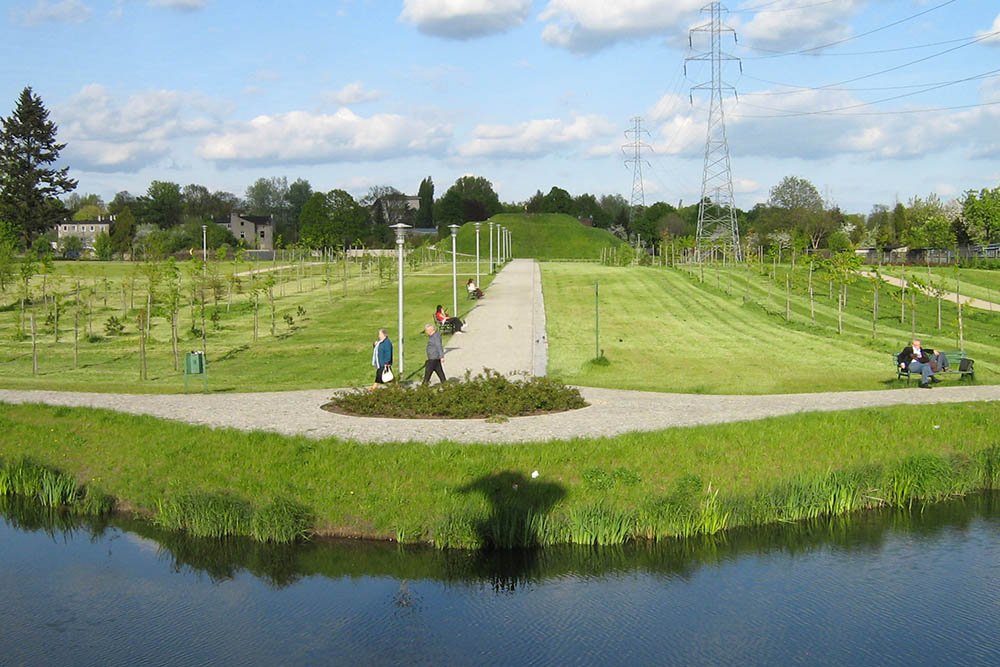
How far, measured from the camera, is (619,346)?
34406mm

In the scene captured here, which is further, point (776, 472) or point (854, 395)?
point (854, 395)

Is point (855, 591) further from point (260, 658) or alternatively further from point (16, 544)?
point (16, 544)

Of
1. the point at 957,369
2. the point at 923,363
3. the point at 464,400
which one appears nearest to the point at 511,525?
the point at 464,400

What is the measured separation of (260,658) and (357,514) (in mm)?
4170

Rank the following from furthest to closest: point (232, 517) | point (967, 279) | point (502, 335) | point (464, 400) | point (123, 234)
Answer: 1. point (123, 234)
2. point (967, 279)
3. point (502, 335)
4. point (464, 400)
5. point (232, 517)

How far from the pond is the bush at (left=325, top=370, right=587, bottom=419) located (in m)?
5.12

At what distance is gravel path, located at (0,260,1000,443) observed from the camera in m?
17.5

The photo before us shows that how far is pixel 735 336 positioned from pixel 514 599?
2663cm

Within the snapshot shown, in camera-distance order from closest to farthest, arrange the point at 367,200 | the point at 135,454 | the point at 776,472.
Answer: the point at 776,472
the point at 135,454
the point at 367,200

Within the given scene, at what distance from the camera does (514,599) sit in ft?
41.6

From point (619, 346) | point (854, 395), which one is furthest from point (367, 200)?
point (854, 395)

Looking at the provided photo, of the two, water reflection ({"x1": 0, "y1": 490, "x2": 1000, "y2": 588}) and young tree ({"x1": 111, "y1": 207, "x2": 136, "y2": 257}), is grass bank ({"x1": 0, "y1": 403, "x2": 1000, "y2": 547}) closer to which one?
water reflection ({"x1": 0, "y1": 490, "x2": 1000, "y2": 588})

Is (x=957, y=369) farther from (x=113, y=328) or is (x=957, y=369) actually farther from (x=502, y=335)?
(x=113, y=328)

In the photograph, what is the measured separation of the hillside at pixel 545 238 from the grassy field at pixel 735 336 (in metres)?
57.0
